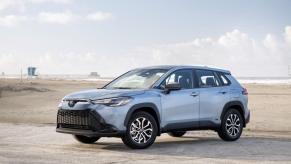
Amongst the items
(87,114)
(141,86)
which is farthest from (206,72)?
(87,114)

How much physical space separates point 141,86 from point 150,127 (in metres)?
0.95

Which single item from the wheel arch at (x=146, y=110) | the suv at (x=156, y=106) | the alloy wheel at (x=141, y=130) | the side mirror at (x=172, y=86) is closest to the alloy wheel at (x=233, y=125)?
the suv at (x=156, y=106)

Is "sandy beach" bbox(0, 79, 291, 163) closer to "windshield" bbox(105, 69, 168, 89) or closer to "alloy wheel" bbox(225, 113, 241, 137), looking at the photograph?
"alloy wheel" bbox(225, 113, 241, 137)

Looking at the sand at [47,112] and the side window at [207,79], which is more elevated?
the side window at [207,79]

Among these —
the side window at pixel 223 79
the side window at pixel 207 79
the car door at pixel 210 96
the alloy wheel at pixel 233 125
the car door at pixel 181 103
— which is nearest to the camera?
the car door at pixel 181 103

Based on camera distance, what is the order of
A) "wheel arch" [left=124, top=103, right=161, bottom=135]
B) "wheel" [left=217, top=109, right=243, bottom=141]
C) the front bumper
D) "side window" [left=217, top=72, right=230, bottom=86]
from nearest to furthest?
the front bumper → "wheel arch" [left=124, top=103, right=161, bottom=135] → "wheel" [left=217, top=109, right=243, bottom=141] → "side window" [left=217, top=72, right=230, bottom=86]

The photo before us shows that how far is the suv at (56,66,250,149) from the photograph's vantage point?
38.2ft

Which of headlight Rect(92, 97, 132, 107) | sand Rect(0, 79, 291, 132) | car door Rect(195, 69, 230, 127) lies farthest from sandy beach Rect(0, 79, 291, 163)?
headlight Rect(92, 97, 132, 107)

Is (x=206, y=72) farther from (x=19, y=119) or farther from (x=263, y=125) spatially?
(x=19, y=119)

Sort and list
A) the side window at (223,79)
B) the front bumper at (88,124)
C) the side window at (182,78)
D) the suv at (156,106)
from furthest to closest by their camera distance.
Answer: the side window at (223,79) < the side window at (182,78) < the suv at (156,106) < the front bumper at (88,124)

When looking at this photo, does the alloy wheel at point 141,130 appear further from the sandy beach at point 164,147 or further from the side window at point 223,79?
Answer: the side window at point 223,79

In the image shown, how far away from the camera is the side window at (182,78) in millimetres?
13008

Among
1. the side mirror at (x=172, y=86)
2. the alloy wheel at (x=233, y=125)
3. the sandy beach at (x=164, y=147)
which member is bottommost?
the sandy beach at (x=164, y=147)

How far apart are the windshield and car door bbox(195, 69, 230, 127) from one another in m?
1.07
